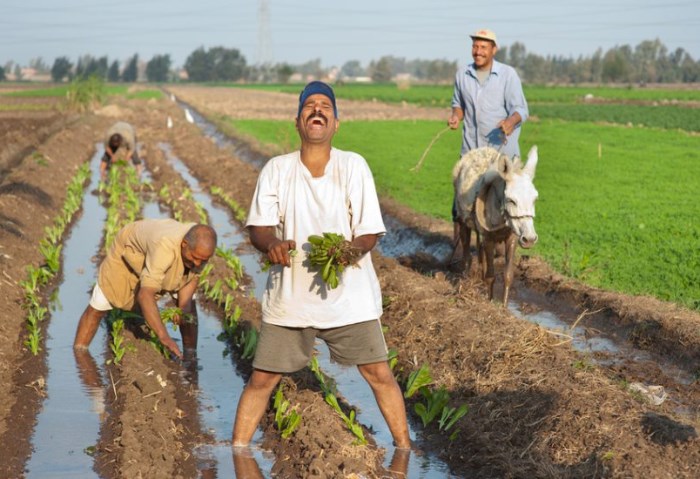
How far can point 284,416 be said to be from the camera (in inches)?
221

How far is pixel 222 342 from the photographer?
26.0 feet

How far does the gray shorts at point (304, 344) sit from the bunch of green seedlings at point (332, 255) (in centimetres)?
34

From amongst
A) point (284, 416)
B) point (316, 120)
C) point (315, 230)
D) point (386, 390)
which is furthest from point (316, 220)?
point (284, 416)

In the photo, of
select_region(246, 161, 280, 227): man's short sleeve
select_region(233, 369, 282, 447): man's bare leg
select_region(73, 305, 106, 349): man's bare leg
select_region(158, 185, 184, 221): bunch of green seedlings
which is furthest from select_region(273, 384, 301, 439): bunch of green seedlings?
select_region(158, 185, 184, 221): bunch of green seedlings

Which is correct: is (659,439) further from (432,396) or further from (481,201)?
(481,201)

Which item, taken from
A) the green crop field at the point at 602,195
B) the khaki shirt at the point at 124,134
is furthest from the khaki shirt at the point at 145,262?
the khaki shirt at the point at 124,134

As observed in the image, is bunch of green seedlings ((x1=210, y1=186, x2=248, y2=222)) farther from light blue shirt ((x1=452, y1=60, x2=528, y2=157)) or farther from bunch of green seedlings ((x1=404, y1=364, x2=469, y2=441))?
bunch of green seedlings ((x1=404, y1=364, x2=469, y2=441))

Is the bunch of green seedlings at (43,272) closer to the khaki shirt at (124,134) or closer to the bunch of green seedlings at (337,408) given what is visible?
the khaki shirt at (124,134)

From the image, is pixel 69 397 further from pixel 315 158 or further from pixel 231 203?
pixel 231 203

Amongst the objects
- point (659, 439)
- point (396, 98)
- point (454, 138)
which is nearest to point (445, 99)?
point (396, 98)

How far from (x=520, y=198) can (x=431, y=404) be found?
2172 mm

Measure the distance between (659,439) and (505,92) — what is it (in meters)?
4.42

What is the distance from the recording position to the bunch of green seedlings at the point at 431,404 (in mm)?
5629

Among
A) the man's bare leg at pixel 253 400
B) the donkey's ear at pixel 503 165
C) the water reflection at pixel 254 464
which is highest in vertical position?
the donkey's ear at pixel 503 165
